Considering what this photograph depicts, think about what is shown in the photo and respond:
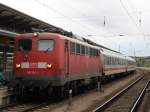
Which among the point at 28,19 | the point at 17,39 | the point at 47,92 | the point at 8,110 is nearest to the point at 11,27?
the point at 28,19

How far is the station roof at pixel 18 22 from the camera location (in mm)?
19897

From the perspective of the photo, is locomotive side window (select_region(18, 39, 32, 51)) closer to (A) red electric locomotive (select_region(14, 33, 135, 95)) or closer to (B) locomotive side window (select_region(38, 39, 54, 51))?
(A) red electric locomotive (select_region(14, 33, 135, 95))

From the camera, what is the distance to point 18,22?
73.8ft

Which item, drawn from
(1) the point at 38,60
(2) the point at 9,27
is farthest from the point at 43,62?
(2) the point at 9,27

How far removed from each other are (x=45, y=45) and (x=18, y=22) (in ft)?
15.3

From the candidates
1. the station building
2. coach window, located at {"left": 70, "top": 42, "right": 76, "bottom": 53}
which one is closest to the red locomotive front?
the station building

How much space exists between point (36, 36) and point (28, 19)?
4.09 metres

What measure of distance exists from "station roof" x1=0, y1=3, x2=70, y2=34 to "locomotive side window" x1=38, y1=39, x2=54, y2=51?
127cm

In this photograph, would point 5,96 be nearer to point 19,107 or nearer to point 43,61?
point 19,107

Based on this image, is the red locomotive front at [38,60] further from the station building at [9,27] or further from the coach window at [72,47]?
the coach window at [72,47]

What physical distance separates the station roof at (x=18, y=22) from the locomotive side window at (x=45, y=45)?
127cm

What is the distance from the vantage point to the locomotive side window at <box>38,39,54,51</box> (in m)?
18.3

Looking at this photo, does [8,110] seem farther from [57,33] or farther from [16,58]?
[57,33]

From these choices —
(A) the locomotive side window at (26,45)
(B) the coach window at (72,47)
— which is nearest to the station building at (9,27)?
(B) the coach window at (72,47)
